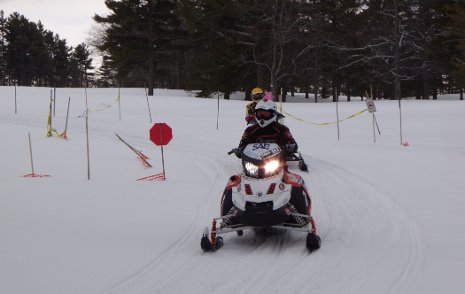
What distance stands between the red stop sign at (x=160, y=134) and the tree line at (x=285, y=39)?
2351 cm

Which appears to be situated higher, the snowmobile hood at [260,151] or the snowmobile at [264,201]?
the snowmobile hood at [260,151]

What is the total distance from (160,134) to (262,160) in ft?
18.4

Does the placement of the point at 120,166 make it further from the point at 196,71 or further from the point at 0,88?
the point at 0,88

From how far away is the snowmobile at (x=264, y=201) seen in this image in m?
6.32

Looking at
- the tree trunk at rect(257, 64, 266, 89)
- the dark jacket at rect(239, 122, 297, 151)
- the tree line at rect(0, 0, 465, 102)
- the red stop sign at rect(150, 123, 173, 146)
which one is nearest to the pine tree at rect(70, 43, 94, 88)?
the tree line at rect(0, 0, 465, 102)

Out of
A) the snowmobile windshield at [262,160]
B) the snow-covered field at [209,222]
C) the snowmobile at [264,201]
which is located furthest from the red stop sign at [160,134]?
the snowmobile windshield at [262,160]

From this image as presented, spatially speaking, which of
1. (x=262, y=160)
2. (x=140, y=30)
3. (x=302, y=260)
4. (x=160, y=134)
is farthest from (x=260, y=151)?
(x=140, y=30)

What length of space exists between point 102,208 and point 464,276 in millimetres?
6097

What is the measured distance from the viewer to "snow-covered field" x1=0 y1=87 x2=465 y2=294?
17.4 ft

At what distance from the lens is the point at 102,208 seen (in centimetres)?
900

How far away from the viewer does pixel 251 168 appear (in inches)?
264

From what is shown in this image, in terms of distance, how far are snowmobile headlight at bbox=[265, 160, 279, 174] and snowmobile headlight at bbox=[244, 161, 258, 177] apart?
0.15m

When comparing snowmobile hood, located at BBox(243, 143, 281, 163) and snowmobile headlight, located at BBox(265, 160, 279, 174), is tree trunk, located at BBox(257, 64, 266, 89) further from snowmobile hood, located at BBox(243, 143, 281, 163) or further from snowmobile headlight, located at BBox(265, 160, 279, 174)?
snowmobile headlight, located at BBox(265, 160, 279, 174)

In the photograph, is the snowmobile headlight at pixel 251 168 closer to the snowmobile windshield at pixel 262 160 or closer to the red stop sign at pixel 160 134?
the snowmobile windshield at pixel 262 160
